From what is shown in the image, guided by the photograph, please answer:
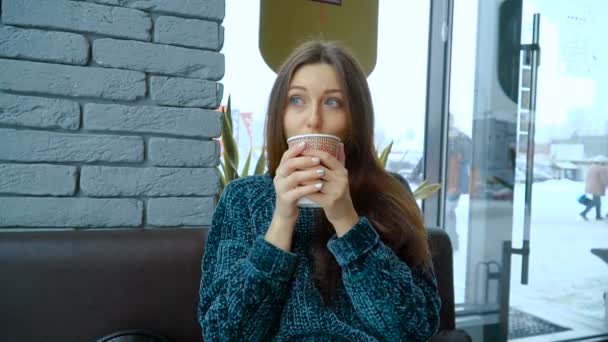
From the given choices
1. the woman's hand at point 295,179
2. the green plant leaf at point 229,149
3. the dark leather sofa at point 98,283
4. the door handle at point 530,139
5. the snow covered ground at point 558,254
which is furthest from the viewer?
the snow covered ground at point 558,254

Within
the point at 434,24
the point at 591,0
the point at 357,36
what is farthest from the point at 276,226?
the point at 591,0

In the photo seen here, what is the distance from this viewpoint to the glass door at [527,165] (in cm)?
240

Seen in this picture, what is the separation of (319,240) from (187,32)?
2.44 feet

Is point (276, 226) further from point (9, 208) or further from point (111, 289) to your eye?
point (9, 208)

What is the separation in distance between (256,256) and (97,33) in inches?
31.4

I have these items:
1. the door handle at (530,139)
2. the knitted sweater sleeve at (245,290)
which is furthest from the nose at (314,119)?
the door handle at (530,139)

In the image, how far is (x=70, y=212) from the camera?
1.17m

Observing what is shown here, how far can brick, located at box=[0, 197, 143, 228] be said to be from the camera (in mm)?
1126

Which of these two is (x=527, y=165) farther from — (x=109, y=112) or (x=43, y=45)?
(x=43, y=45)

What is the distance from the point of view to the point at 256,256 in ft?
2.67

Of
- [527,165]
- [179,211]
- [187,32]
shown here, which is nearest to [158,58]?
[187,32]

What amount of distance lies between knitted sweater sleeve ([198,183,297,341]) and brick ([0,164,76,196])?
521mm

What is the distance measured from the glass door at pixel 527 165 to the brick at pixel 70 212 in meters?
1.95

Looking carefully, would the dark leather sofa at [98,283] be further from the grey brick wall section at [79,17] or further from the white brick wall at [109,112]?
the grey brick wall section at [79,17]
